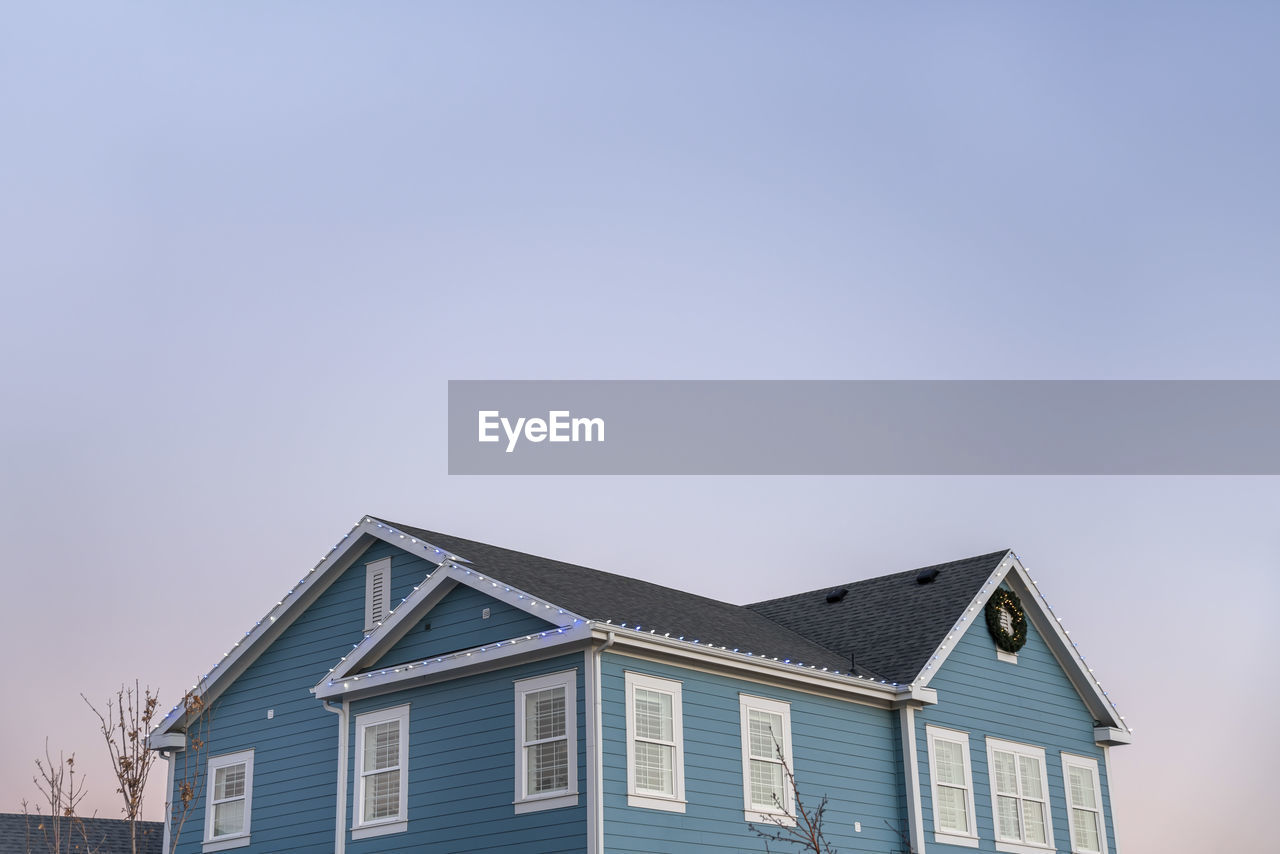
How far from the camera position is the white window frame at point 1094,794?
27.4m

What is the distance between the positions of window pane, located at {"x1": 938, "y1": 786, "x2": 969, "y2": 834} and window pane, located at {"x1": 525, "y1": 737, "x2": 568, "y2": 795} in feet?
24.6

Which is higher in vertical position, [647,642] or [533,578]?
[533,578]

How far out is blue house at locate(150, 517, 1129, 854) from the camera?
20672 mm

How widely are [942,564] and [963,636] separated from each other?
121 inches

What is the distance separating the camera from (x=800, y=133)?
27797mm

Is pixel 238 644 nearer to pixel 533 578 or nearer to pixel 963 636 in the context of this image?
pixel 533 578

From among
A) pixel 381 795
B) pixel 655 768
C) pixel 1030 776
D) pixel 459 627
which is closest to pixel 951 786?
pixel 1030 776

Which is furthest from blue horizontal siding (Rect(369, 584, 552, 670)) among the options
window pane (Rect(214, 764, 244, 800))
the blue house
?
window pane (Rect(214, 764, 244, 800))

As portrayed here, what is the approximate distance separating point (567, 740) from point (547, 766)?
55 cm

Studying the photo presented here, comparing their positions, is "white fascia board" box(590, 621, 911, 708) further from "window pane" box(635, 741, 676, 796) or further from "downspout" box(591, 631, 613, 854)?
"window pane" box(635, 741, 676, 796)

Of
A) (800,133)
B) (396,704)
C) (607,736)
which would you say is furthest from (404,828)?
(800,133)

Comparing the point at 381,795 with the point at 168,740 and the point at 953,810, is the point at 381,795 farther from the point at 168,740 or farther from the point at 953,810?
the point at 953,810

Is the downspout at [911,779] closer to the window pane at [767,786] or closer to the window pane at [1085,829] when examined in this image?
the window pane at [767,786]

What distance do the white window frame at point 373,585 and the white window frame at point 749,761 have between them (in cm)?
615
